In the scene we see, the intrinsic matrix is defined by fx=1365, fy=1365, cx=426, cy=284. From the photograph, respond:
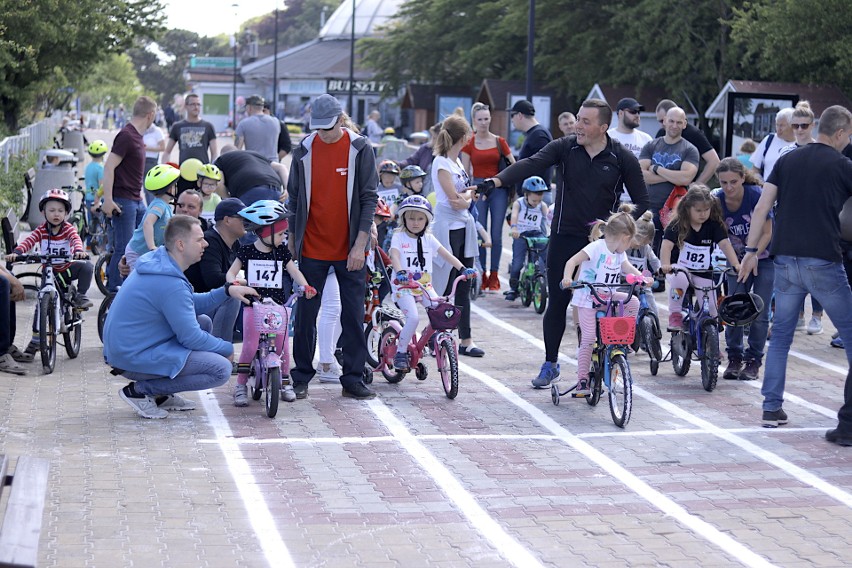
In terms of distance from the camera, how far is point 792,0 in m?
30.4

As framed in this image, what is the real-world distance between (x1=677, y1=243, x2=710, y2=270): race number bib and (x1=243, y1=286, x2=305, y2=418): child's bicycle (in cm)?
335

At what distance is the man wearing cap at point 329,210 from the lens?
9.59 meters

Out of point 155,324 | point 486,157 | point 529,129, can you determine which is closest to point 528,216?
point 486,157

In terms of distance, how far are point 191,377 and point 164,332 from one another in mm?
342

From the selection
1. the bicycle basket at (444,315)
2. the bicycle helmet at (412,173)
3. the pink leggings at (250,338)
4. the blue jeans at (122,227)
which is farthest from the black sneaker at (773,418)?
the blue jeans at (122,227)

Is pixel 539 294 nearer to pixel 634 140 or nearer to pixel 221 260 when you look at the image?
pixel 634 140

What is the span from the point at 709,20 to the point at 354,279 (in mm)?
31425

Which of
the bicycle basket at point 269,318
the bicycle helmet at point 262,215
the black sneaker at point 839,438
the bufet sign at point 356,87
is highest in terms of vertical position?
the bufet sign at point 356,87

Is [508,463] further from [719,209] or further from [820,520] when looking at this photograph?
[719,209]

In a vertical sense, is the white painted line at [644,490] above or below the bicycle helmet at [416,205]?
below

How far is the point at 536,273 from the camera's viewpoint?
14648 mm

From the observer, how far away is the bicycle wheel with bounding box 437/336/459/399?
9.75 m

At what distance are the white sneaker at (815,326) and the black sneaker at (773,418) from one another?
4.58m

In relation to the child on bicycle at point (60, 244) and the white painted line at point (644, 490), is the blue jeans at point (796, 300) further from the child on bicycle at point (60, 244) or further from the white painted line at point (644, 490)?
the child on bicycle at point (60, 244)
